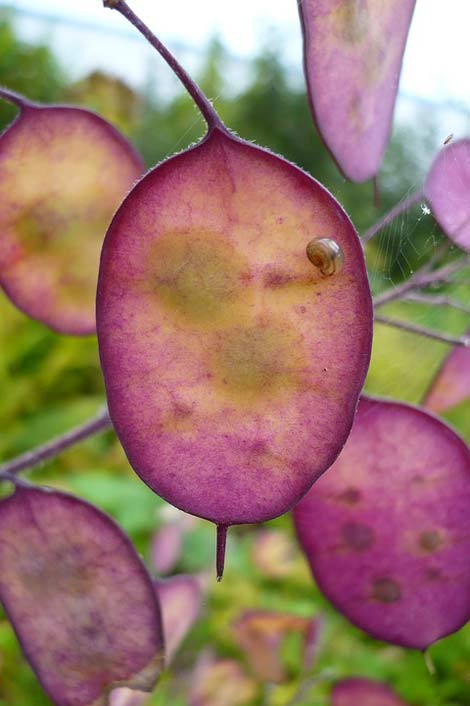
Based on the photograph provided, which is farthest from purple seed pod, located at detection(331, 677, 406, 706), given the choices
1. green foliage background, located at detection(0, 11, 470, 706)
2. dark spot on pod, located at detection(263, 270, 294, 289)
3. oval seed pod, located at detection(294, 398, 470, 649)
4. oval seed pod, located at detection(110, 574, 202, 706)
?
dark spot on pod, located at detection(263, 270, 294, 289)

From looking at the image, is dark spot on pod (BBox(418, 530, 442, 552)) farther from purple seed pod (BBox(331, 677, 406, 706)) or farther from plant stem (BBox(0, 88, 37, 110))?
purple seed pod (BBox(331, 677, 406, 706))

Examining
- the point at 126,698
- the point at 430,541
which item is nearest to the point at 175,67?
the point at 430,541

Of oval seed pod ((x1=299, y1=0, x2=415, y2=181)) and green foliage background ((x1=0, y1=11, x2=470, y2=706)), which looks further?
green foliage background ((x1=0, y1=11, x2=470, y2=706))

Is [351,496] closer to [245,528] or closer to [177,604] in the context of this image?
[177,604]

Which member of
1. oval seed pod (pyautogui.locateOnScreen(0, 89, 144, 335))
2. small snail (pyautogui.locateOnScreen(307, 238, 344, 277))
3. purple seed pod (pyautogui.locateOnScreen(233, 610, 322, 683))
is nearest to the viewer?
small snail (pyautogui.locateOnScreen(307, 238, 344, 277))

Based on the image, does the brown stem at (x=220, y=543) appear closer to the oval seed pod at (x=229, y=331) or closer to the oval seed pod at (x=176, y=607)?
A: the oval seed pod at (x=229, y=331)

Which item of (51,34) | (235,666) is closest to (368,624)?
(235,666)

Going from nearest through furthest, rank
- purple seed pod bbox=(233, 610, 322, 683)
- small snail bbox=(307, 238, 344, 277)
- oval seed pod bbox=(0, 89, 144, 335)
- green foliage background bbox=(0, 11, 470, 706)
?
1. small snail bbox=(307, 238, 344, 277)
2. oval seed pod bbox=(0, 89, 144, 335)
3. green foliage background bbox=(0, 11, 470, 706)
4. purple seed pod bbox=(233, 610, 322, 683)
